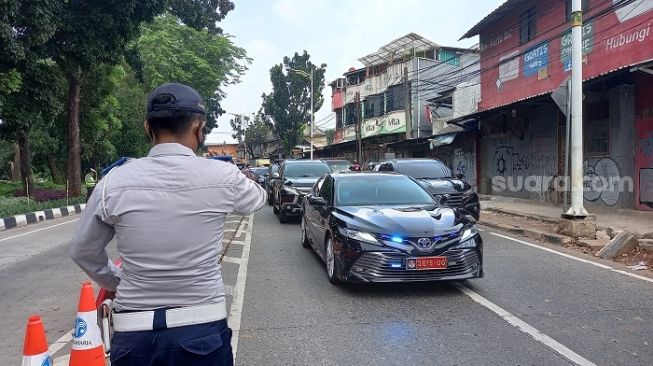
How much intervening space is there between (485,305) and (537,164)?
1315cm

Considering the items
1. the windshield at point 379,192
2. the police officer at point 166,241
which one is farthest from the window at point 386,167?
the police officer at point 166,241

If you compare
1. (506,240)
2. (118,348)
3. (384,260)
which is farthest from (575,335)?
(506,240)

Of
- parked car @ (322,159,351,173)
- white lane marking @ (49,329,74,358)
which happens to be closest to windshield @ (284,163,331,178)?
parked car @ (322,159,351,173)

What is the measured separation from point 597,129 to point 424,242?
1104 centimetres

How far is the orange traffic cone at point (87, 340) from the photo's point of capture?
2854mm

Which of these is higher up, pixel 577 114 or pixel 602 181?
pixel 577 114

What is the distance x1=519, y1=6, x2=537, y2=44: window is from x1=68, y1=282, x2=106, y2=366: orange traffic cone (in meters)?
19.4

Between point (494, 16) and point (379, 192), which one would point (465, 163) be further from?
point (379, 192)

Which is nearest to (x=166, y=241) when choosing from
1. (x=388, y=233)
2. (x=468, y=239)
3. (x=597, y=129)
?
(x=388, y=233)

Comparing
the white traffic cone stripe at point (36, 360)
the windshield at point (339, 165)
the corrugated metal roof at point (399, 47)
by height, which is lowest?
the white traffic cone stripe at point (36, 360)

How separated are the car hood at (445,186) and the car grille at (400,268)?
5.83 m

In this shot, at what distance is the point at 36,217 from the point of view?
56.3ft

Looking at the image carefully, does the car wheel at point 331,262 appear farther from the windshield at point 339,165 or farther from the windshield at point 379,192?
the windshield at point 339,165

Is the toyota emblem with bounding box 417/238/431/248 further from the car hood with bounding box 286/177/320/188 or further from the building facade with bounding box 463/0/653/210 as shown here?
the car hood with bounding box 286/177/320/188
